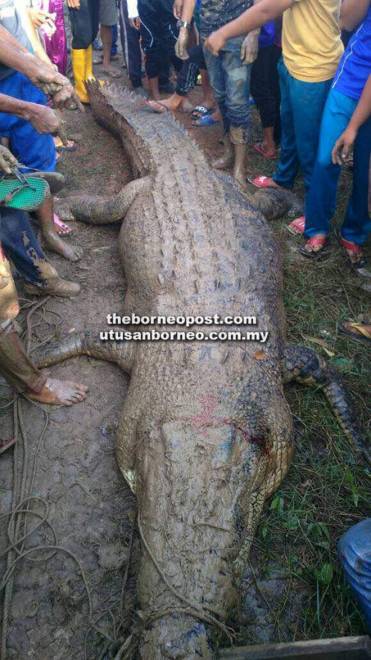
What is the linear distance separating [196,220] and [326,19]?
76.1 inches

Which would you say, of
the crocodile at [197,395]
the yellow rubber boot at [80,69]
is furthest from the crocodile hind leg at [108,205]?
the yellow rubber boot at [80,69]

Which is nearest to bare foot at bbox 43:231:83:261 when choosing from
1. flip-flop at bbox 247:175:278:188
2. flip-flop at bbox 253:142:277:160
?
flip-flop at bbox 247:175:278:188

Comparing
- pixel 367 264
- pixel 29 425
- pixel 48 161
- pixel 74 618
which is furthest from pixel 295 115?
pixel 74 618

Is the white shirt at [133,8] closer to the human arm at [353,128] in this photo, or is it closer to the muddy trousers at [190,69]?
the muddy trousers at [190,69]

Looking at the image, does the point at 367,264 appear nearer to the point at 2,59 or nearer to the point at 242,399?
the point at 242,399

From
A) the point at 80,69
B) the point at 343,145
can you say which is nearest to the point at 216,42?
the point at 343,145

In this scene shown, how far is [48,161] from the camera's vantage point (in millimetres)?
4172

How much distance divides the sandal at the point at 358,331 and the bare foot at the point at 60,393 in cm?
209

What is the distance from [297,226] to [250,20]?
1835 millimetres

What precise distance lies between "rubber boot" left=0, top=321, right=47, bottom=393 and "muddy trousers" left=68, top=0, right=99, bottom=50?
4981 millimetres

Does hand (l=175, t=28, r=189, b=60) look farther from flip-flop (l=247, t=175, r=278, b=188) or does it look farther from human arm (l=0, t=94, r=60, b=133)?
human arm (l=0, t=94, r=60, b=133)

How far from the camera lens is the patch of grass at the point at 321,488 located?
98.0 inches

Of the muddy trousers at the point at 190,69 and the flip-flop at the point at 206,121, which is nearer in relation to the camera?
the muddy trousers at the point at 190,69

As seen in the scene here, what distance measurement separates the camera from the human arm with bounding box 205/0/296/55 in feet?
12.5
